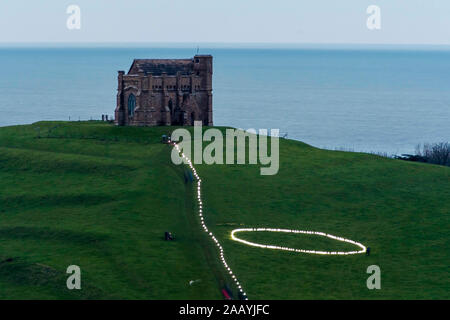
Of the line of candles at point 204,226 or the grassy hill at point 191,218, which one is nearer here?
the line of candles at point 204,226

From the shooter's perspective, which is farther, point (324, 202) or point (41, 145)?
point (41, 145)

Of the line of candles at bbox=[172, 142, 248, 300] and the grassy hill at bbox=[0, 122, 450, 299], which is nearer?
the line of candles at bbox=[172, 142, 248, 300]

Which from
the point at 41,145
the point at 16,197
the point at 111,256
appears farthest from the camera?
the point at 41,145

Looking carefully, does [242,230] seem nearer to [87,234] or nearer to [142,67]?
[87,234]

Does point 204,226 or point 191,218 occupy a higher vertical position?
point 191,218

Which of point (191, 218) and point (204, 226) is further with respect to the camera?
point (191, 218)

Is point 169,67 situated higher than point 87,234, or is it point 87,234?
point 169,67
